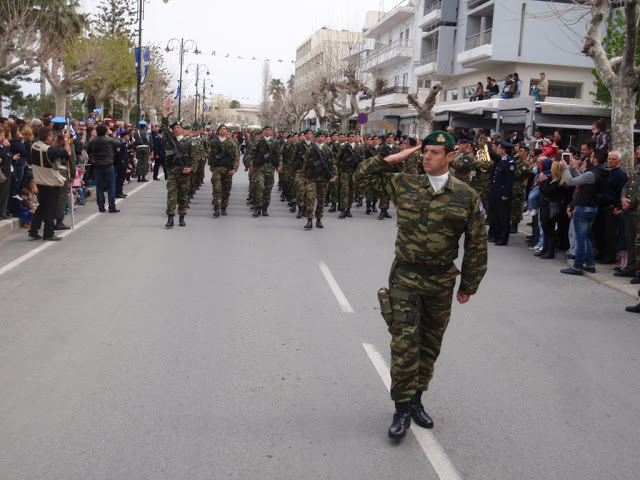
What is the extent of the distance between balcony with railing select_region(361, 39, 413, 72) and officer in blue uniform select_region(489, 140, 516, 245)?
37068 millimetres

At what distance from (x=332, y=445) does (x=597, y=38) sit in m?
11.4

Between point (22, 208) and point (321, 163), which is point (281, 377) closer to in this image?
point (22, 208)

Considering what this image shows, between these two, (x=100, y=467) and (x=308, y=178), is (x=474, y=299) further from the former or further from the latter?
(x=308, y=178)

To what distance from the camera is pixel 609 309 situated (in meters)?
8.49

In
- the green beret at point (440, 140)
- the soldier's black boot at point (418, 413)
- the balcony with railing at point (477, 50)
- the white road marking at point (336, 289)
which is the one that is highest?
the balcony with railing at point (477, 50)

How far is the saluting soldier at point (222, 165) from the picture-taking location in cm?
1571

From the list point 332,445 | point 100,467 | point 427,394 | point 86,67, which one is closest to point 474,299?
point 427,394

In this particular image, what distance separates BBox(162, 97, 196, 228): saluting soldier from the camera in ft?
44.0

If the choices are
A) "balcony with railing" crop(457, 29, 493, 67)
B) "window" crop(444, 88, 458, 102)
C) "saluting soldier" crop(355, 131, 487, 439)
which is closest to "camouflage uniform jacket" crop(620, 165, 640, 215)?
"saluting soldier" crop(355, 131, 487, 439)

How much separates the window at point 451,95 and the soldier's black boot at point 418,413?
1526 inches

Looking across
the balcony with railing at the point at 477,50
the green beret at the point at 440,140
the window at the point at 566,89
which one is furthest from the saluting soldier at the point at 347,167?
the window at the point at 566,89

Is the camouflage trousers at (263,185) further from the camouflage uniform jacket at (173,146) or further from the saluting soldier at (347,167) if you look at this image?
the camouflage uniform jacket at (173,146)

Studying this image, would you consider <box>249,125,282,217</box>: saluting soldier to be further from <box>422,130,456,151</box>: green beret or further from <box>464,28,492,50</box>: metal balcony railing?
<box>464,28,492,50</box>: metal balcony railing

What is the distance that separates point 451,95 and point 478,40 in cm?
511
